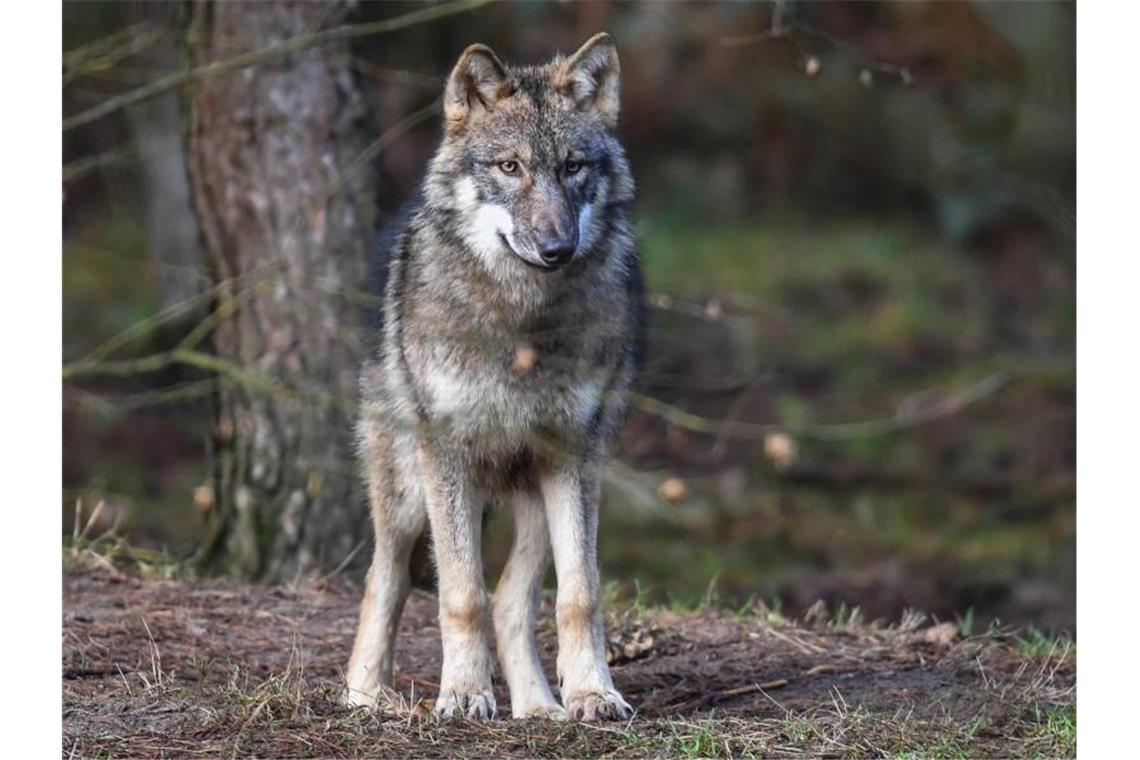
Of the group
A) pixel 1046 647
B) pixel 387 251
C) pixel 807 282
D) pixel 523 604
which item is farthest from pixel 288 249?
pixel 807 282

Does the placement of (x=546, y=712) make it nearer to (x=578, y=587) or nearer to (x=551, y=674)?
(x=578, y=587)

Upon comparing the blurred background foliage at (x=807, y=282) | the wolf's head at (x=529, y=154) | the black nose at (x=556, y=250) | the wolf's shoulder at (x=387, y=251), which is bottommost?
the blurred background foliage at (x=807, y=282)

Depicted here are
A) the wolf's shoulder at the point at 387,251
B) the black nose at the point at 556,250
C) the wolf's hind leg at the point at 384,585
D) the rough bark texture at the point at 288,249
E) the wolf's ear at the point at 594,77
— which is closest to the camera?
the black nose at the point at 556,250

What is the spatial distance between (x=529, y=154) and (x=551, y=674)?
207 cm

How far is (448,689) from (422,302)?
129 cm

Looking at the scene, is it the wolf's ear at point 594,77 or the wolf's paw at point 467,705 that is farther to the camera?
the wolf's ear at point 594,77

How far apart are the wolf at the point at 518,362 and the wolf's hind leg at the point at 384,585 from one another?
0.04 ft

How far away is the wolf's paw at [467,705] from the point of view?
Result: 204 inches

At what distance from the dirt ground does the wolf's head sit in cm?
149

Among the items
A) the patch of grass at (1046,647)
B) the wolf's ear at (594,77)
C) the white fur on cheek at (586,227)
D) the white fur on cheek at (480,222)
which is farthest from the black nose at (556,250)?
the patch of grass at (1046,647)

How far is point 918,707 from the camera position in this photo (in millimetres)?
5348

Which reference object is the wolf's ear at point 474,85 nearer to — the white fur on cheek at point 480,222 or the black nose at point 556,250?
the white fur on cheek at point 480,222

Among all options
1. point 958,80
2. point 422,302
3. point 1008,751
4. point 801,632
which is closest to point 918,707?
point 1008,751

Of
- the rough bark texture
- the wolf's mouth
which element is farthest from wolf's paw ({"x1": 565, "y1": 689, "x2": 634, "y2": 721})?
Result: the rough bark texture
